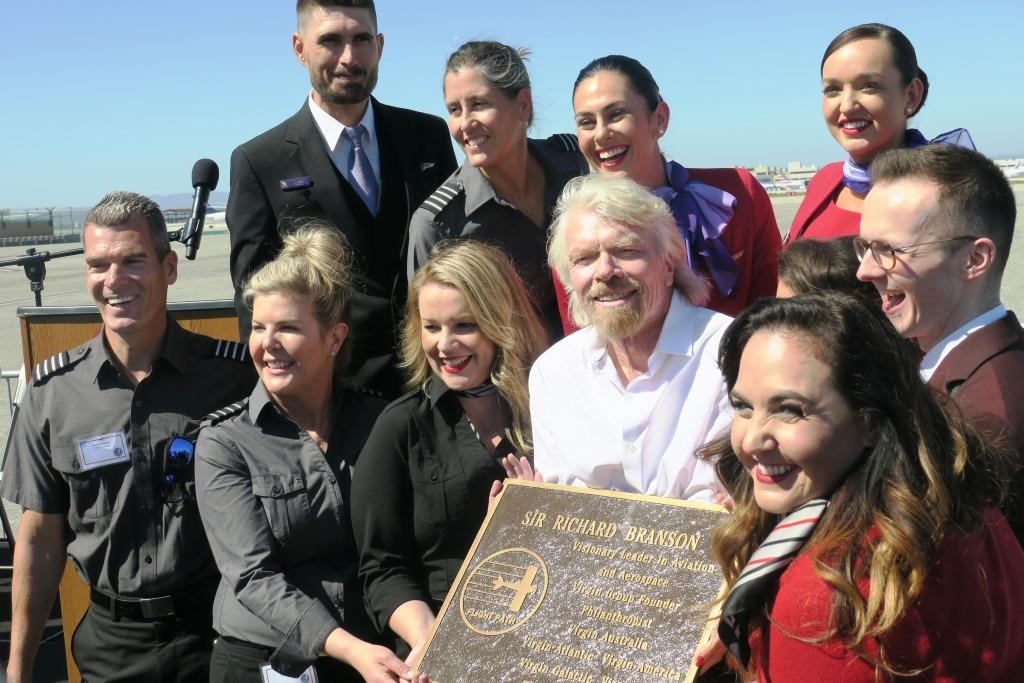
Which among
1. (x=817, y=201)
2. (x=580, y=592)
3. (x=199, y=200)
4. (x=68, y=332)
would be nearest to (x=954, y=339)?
(x=580, y=592)

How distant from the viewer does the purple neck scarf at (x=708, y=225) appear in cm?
395

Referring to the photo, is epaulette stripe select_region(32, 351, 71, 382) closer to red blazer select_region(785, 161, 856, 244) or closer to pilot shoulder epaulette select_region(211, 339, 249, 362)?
pilot shoulder epaulette select_region(211, 339, 249, 362)

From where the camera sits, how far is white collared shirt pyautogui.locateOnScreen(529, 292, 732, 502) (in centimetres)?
298

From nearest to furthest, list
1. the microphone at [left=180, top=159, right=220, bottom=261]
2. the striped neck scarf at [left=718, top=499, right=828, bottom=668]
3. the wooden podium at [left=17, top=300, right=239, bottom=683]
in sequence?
the striped neck scarf at [left=718, top=499, right=828, bottom=668], the microphone at [left=180, top=159, right=220, bottom=261], the wooden podium at [left=17, top=300, right=239, bottom=683]

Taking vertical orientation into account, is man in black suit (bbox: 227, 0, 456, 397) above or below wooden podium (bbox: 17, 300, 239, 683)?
above

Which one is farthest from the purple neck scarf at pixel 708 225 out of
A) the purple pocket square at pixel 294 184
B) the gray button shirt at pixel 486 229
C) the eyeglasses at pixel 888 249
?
the purple pocket square at pixel 294 184

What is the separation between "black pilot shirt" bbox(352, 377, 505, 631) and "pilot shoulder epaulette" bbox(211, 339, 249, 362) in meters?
1.14

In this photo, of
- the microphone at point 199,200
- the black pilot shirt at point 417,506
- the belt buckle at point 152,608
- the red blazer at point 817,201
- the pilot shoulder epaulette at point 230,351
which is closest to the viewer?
the black pilot shirt at point 417,506

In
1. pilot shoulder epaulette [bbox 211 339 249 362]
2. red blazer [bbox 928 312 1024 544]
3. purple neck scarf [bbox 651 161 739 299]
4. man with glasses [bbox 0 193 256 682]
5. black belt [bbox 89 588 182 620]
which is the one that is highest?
purple neck scarf [bbox 651 161 739 299]

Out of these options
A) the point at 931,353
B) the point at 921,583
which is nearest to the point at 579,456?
the point at 931,353

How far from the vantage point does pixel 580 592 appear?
2699 mm

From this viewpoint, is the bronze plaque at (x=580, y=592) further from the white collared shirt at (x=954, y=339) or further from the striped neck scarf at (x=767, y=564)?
the white collared shirt at (x=954, y=339)

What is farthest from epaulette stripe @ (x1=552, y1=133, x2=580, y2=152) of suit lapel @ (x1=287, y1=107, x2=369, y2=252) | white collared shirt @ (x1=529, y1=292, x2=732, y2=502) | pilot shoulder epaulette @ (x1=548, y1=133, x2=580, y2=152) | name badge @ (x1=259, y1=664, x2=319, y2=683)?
name badge @ (x1=259, y1=664, x2=319, y2=683)

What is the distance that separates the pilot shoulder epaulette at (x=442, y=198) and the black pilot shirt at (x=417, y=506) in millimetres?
1135
